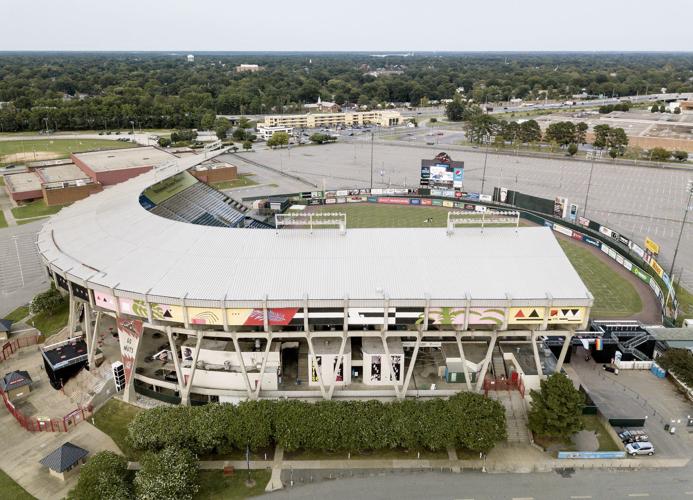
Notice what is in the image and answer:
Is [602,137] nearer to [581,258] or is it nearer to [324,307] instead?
[581,258]

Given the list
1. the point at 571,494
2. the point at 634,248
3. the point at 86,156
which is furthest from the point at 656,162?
the point at 86,156

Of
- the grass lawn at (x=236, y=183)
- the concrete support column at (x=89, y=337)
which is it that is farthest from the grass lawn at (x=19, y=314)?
the grass lawn at (x=236, y=183)

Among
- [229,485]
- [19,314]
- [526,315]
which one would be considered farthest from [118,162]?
[526,315]

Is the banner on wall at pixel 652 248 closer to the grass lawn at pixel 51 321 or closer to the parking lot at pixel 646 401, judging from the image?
the parking lot at pixel 646 401

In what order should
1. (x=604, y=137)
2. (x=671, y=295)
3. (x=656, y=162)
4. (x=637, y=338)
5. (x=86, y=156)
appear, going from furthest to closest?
(x=604, y=137)
(x=656, y=162)
(x=86, y=156)
(x=671, y=295)
(x=637, y=338)

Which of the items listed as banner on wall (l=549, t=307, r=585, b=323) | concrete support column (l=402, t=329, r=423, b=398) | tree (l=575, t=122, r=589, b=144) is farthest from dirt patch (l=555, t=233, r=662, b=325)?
tree (l=575, t=122, r=589, b=144)

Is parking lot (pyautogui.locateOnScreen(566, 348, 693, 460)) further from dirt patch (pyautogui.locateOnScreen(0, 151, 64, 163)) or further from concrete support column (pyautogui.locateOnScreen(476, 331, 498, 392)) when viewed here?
dirt patch (pyautogui.locateOnScreen(0, 151, 64, 163))

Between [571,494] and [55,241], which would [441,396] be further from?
[55,241]
